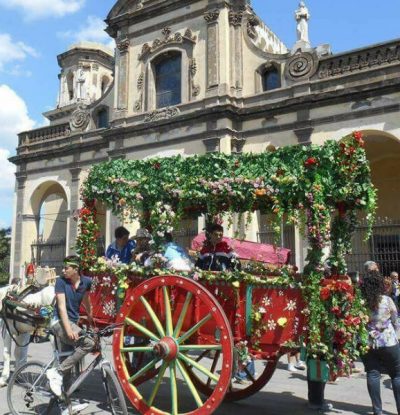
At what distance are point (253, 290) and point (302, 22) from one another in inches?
585

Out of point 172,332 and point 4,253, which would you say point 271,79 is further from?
point 4,253

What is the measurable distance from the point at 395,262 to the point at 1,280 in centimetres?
2596

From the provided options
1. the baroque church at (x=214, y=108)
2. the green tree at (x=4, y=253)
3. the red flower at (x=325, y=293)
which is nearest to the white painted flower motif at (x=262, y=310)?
the red flower at (x=325, y=293)

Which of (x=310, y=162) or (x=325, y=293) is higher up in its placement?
(x=310, y=162)

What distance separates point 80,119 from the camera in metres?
22.6

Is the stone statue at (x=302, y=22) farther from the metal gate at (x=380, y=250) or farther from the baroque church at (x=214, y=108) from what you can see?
the metal gate at (x=380, y=250)

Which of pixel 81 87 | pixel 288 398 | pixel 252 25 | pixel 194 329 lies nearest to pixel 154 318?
pixel 194 329

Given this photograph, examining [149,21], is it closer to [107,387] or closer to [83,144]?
[83,144]

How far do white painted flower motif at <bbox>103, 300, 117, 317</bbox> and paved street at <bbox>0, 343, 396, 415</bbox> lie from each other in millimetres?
1103

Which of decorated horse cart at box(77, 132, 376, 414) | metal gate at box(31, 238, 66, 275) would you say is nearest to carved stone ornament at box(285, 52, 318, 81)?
decorated horse cart at box(77, 132, 376, 414)

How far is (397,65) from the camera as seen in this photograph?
48.6 ft

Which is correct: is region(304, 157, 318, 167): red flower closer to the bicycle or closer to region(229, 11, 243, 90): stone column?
the bicycle

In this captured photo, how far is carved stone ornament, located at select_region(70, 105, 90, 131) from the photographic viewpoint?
22.5 metres

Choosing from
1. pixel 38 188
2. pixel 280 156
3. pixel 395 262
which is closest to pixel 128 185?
pixel 280 156
